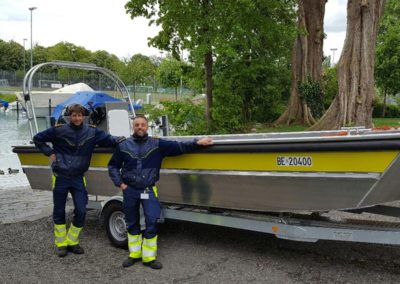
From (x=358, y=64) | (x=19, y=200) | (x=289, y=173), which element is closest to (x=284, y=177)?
(x=289, y=173)

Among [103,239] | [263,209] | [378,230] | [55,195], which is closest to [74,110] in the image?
[55,195]

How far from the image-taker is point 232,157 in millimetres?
4598

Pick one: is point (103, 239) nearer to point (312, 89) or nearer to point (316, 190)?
point (316, 190)

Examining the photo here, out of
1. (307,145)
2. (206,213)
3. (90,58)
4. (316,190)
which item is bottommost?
(206,213)

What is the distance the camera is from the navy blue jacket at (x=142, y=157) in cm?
479

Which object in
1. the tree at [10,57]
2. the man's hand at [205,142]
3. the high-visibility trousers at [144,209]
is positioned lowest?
the high-visibility trousers at [144,209]

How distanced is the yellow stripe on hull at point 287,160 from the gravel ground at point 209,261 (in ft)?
3.10

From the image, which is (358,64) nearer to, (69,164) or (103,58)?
(69,164)

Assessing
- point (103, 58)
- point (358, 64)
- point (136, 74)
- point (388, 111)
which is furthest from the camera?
point (103, 58)

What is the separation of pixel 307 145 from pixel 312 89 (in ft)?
58.1

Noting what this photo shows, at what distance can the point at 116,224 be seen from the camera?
18.2ft

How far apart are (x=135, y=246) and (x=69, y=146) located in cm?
125

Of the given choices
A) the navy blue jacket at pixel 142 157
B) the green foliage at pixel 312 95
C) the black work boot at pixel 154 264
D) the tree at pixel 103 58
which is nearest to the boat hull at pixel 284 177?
the navy blue jacket at pixel 142 157

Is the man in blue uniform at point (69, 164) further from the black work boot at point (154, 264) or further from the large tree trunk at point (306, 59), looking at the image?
the large tree trunk at point (306, 59)
